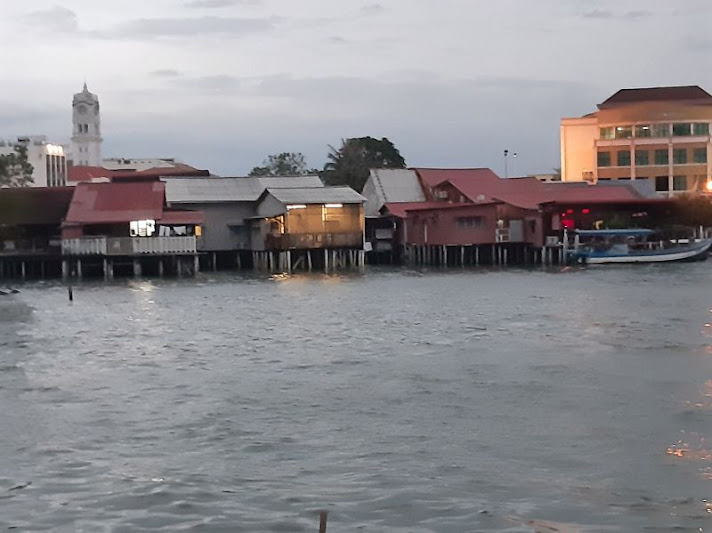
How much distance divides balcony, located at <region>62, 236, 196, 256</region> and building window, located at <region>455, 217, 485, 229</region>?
1453 centimetres

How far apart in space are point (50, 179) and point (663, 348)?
309ft

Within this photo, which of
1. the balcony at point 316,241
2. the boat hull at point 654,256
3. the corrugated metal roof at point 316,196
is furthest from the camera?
the corrugated metal roof at point 316,196

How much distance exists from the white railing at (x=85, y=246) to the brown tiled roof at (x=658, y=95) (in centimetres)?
3826

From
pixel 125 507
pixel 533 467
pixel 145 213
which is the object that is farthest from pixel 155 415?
pixel 145 213

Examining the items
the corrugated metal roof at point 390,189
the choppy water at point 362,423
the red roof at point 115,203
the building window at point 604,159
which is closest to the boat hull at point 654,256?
the corrugated metal roof at point 390,189

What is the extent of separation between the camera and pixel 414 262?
6444 centimetres

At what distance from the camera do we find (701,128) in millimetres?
73250

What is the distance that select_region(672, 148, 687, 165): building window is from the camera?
241ft

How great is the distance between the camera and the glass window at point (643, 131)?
7394 cm

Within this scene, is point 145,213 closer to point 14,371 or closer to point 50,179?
point 14,371

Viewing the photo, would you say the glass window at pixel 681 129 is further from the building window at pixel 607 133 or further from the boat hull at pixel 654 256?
the boat hull at pixel 654 256

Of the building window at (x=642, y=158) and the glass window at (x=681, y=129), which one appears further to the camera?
the building window at (x=642, y=158)

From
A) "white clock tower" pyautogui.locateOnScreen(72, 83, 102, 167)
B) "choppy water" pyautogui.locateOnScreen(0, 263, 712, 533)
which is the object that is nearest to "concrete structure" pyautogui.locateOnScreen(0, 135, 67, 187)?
"white clock tower" pyautogui.locateOnScreen(72, 83, 102, 167)

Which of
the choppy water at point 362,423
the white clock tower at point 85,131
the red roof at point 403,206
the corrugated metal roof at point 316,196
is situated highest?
the white clock tower at point 85,131
